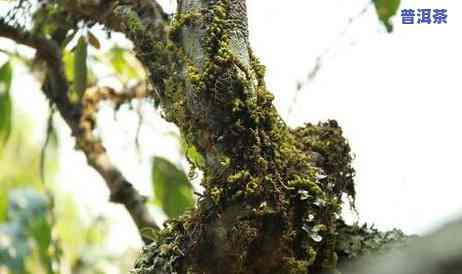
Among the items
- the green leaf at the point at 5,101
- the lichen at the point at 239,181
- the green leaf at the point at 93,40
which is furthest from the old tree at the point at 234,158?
the green leaf at the point at 5,101

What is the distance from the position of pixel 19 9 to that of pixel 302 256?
44cm

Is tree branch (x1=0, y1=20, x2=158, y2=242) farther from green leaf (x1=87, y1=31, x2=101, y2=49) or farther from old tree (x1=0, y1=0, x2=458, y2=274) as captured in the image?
old tree (x1=0, y1=0, x2=458, y2=274)

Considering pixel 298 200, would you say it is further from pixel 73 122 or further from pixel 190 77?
pixel 73 122

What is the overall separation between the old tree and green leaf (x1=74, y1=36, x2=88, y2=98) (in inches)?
6.9

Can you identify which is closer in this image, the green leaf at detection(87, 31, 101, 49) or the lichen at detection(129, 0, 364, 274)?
the lichen at detection(129, 0, 364, 274)

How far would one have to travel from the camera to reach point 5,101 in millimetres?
1087

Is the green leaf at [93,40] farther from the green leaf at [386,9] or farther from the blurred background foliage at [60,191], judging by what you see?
the green leaf at [386,9]

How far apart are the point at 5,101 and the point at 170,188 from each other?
0.93 ft

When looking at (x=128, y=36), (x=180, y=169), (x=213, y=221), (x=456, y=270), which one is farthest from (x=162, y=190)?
(x=456, y=270)

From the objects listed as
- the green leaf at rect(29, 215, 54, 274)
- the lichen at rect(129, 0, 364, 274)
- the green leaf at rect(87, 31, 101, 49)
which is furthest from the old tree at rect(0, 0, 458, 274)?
the green leaf at rect(29, 215, 54, 274)

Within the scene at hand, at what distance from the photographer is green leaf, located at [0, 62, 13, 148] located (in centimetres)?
108

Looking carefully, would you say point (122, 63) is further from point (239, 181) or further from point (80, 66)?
point (239, 181)

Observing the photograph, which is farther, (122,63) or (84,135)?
(122,63)

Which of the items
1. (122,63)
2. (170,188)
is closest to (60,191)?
(122,63)
